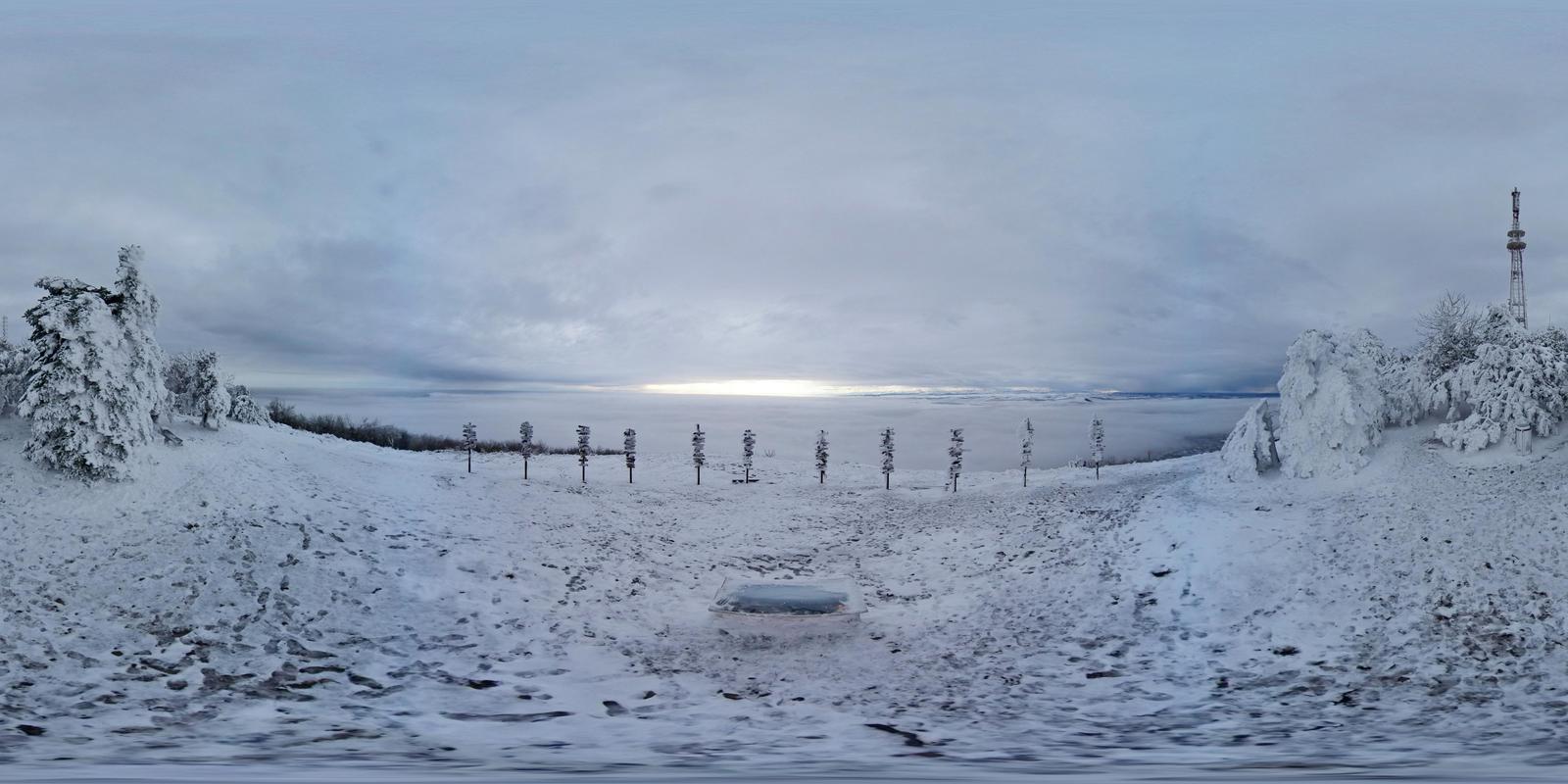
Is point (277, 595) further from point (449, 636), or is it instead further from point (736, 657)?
point (736, 657)

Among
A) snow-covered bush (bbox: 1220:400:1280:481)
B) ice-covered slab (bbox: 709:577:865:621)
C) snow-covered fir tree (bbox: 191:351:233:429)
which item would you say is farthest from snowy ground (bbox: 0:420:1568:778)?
snow-covered fir tree (bbox: 191:351:233:429)

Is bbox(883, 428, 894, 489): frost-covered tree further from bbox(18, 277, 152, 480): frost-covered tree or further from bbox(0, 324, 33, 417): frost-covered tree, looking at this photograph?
bbox(0, 324, 33, 417): frost-covered tree

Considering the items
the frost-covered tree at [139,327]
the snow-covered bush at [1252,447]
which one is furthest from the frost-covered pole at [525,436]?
the snow-covered bush at [1252,447]

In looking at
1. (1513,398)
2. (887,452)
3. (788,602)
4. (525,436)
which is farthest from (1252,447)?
(525,436)

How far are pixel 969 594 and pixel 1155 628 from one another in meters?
4.42

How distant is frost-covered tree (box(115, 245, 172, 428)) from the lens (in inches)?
794

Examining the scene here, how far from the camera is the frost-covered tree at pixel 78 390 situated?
18.0 metres

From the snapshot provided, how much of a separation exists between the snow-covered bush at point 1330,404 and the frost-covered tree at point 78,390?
1259 inches

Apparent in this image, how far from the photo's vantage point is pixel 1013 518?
25.2 meters

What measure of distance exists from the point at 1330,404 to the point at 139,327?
34.0 meters

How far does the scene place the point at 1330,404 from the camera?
72.6ft

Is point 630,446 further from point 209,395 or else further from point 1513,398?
point 1513,398

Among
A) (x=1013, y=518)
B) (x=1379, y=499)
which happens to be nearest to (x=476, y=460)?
(x=1013, y=518)

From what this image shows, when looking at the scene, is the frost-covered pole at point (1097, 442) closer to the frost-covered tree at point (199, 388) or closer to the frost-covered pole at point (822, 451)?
the frost-covered pole at point (822, 451)
